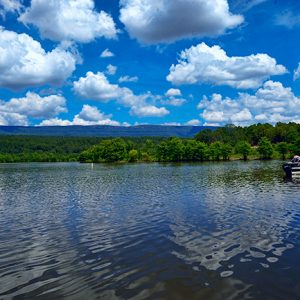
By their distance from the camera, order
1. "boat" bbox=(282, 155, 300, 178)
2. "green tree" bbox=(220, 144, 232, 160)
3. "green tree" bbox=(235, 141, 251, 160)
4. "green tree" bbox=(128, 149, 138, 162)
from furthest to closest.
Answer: "green tree" bbox=(128, 149, 138, 162) < "green tree" bbox=(220, 144, 232, 160) < "green tree" bbox=(235, 141, 251, 160) < "boat" bbox=(282, 155, 300, 178)

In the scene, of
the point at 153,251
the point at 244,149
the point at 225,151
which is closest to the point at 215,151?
the point at 225,151

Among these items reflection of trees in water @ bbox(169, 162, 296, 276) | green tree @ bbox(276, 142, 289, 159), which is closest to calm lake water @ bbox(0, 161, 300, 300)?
reflection of trees in water @ bbox(169, 162, 296, 276)

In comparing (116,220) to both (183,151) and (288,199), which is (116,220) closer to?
(288,199)

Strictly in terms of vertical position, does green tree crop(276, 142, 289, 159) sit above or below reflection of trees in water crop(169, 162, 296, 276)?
above

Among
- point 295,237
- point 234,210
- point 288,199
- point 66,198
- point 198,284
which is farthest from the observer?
point 66,198

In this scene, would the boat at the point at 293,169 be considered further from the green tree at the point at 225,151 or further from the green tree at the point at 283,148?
the green tree at the point at 283,148

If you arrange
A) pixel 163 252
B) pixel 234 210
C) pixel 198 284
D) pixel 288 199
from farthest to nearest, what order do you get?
1. pixel 288 199
2. pixel 234 210
3. pixel 163 252
4. pixel 198 284

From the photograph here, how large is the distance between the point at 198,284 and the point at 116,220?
39.5ft

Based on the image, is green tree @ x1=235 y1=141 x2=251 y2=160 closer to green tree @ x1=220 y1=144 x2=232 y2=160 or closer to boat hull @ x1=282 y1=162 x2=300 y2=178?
green tree @ x1=220 y1=144 x2=232 y2=160

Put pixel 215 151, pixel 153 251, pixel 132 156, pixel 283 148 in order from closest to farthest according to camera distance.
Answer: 1. pixel 153 251
2. pixel 283 148
3. pixel 215 151
4. pixel 132 156

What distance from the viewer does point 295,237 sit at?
58.8 ft

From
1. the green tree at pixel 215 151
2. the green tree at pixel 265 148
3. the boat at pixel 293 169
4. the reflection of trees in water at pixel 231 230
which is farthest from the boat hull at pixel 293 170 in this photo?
the green tree at pixel 215 151

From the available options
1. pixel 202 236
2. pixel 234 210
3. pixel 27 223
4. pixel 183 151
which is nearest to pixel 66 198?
Answer: pixel 27 223

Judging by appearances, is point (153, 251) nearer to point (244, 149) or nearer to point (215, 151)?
point (215, 151)
